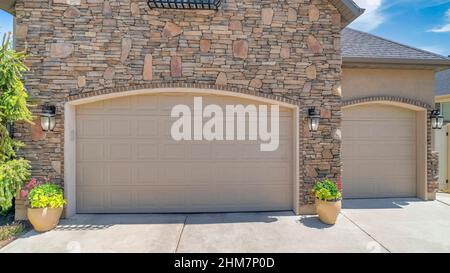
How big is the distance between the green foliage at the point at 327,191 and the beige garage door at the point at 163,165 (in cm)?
68

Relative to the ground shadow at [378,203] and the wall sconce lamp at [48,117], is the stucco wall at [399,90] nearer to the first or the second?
the ground shadow at [378,203]

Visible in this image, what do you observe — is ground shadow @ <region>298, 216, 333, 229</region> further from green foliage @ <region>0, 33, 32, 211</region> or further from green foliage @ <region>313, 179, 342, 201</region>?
green foliage @ <region>0, 33, 32, 211</region>

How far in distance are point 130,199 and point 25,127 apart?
8.93 ft

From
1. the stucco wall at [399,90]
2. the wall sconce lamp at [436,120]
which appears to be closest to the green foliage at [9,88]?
the stucco wall at [399,90]

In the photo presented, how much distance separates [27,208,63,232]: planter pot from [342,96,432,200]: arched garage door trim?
7.24 metres

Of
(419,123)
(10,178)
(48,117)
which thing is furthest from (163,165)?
(419,123)

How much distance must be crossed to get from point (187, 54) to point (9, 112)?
3.57 metres

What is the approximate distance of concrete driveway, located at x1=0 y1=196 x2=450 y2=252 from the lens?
3.98 meters

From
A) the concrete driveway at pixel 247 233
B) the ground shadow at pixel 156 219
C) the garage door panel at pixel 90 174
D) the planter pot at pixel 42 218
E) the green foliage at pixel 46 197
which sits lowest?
the concrete driveway at pixel 247 233

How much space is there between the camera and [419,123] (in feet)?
21.9

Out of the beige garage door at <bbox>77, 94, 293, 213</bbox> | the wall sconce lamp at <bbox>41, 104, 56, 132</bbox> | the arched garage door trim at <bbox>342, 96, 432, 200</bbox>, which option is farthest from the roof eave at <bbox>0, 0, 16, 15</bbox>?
the arched garage door trim at <bbox>342, 96, 432, 200</bbox>

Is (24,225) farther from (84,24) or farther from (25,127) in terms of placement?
(84,24)

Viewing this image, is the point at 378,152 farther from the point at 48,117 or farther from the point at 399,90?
the point at 48,117

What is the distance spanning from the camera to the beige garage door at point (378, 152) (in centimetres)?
658
